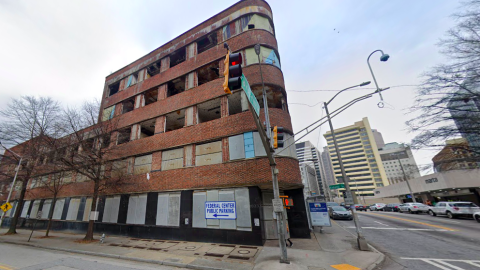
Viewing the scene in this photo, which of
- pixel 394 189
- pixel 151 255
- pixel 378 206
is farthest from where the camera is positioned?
pixel 394 189

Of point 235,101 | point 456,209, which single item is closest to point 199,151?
point 235,101

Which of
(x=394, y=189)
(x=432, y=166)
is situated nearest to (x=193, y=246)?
(x=432, y=166)

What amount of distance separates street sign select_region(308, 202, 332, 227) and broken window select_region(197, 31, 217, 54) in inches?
683

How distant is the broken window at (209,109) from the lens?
1498cm

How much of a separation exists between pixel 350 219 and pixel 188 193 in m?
20.1

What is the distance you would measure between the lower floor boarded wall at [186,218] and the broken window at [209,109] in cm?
644

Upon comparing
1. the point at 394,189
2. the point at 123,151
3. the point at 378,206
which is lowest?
the point at 378,206

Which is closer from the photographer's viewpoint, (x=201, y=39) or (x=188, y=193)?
(x=188, y=193)

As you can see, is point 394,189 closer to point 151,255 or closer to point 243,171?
point 243,171

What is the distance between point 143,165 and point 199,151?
20.2 ft

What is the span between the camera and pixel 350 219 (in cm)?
2178

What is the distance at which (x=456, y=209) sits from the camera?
19141 mm

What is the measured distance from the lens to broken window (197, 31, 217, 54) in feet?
57.8

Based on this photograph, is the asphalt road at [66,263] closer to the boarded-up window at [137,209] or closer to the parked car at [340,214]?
the boarded-up window at [137,209]
